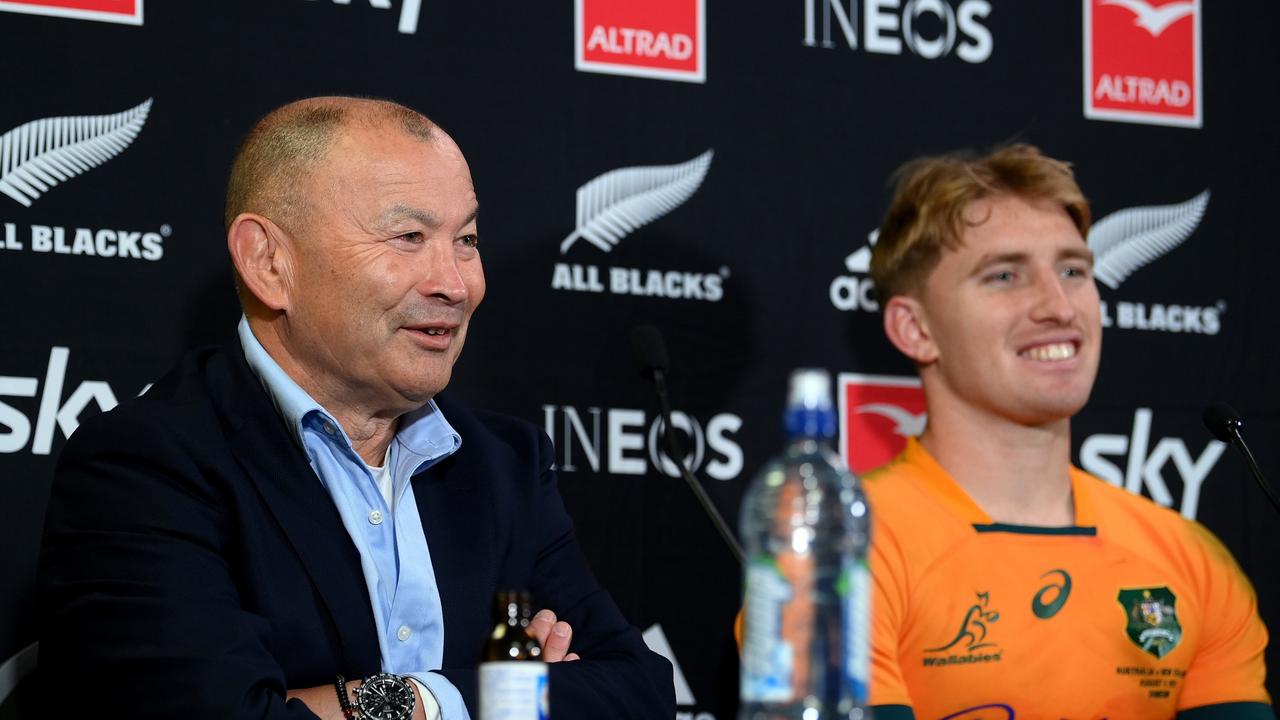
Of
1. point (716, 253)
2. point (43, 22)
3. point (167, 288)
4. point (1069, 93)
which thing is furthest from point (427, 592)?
point (1069, 93)

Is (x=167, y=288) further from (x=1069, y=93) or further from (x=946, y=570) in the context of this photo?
(x=1069, y=93)

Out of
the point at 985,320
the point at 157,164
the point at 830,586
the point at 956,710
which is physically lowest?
the point at 956,710

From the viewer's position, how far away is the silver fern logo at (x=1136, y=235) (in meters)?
3.71

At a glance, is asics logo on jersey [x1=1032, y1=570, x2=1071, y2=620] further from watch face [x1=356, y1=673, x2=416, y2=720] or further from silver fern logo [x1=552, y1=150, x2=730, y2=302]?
watch face [x1=356, y1=673, x2=416, y2=720]

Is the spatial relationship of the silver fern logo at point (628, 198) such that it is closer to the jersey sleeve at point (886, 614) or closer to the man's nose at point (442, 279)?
the man's nose at point (442, 279)

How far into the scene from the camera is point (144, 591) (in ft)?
7.25

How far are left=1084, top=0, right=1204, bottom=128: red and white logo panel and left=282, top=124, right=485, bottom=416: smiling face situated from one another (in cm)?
187

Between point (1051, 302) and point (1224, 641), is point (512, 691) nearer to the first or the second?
point (1051, 302)

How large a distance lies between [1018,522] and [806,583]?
166 centimetres

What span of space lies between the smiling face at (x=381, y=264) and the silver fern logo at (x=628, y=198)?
73 cm

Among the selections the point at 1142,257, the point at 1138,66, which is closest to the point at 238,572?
the point at 1142,257

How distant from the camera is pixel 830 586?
5.27ft

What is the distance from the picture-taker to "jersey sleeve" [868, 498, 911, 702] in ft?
9.17

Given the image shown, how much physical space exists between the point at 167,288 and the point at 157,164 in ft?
0.83
